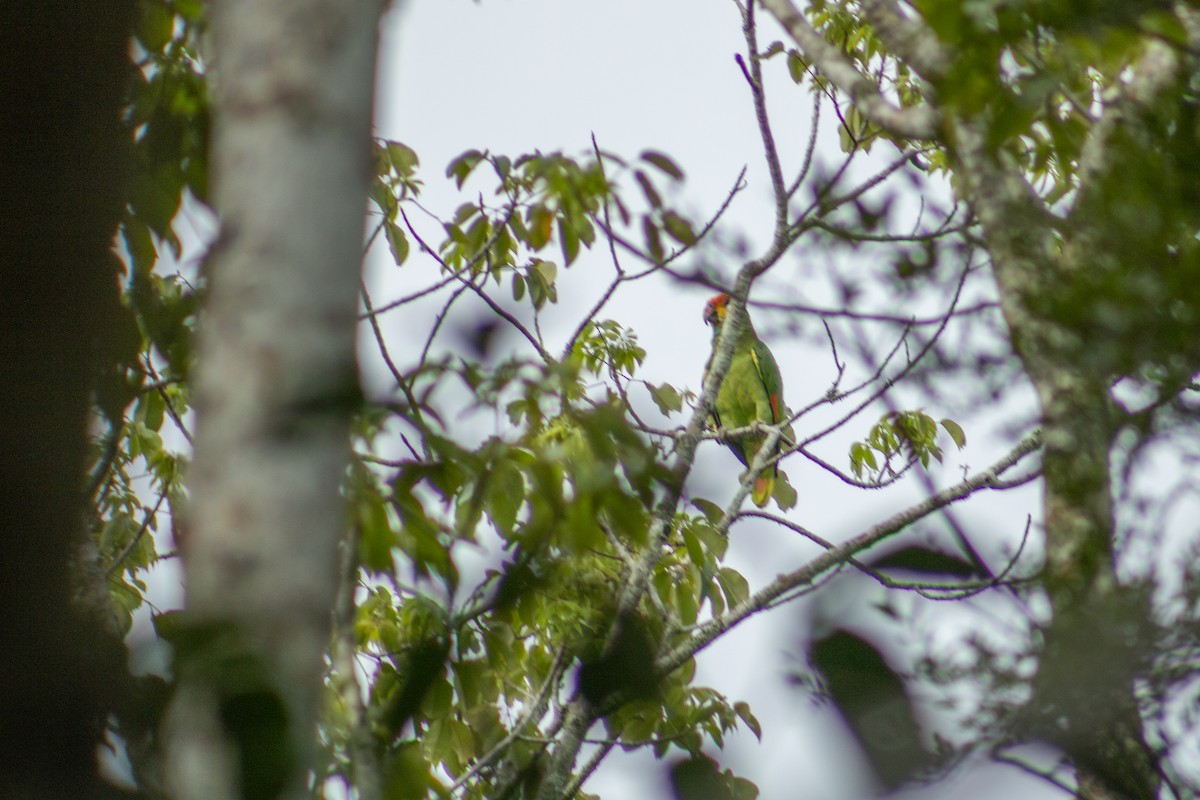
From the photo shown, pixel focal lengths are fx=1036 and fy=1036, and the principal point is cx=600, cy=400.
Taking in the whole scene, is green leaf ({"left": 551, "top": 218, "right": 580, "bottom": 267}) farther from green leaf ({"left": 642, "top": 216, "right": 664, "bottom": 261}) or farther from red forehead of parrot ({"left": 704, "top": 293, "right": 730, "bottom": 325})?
red forehead of parrot ({"left": 704, "top": 293, "right": 730, "bottom": 325})

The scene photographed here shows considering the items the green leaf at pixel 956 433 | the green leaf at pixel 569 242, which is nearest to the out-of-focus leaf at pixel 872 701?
the green leaf at pixel 569 242

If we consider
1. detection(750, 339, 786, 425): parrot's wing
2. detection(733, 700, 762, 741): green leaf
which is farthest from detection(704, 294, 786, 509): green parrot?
detection(733, 700, 762, 741): green leaf

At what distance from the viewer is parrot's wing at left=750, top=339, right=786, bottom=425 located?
698cm

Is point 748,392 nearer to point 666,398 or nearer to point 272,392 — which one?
point 666,398

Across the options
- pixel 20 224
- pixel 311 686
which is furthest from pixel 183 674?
pixel 20 224

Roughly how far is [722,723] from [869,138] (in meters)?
1.71

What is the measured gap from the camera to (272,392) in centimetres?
80

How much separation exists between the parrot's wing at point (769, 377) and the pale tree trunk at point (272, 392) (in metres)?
6.13

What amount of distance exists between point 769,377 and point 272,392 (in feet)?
21.2

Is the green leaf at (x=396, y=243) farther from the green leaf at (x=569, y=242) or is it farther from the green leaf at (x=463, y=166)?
the green leaf at (x=569, y=242)

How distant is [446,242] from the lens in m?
2.82

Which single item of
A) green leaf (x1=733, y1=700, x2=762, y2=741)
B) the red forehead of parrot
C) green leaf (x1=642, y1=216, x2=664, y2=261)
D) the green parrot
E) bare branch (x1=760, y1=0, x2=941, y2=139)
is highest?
the red forehead of parrot

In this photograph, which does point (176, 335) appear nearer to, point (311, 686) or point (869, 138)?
point (311, 686)

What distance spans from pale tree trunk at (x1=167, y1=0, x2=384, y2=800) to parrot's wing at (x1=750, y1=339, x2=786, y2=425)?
20.1ft
